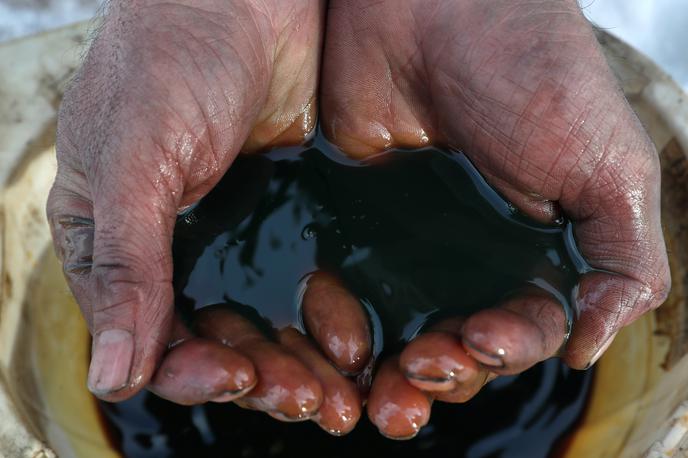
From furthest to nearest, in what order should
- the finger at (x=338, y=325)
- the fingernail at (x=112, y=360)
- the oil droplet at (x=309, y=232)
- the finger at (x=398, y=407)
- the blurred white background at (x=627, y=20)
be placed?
the blurred white background at (x=627, y=20)
the oil droplet at (x=309, y=232)
the finger at (x=338, y=325)
the finger at (x=398, y=407)
the fingernail at (x=112, y=360)

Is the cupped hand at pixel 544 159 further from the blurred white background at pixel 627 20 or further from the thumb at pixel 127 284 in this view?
the blurred white background at pixel 627 20

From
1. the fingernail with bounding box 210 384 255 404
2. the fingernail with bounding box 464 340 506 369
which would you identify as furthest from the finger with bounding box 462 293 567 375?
the fingernail with bounding box 210 384 255 404

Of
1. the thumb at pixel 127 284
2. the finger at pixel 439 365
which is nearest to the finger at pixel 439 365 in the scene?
the finger at pixel 439 365

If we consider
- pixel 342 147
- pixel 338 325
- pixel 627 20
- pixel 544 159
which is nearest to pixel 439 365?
pixel 338 325

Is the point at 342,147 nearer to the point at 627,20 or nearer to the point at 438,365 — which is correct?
the point at 438,365

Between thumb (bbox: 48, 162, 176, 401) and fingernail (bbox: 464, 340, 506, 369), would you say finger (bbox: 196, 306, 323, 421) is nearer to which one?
thumb (bbox: 48, 162, 176, 401)

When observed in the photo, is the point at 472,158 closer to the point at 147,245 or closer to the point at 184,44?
the point at 184,44

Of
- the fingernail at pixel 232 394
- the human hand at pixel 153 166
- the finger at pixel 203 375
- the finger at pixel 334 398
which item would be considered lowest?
the finger at pixel 334 398
